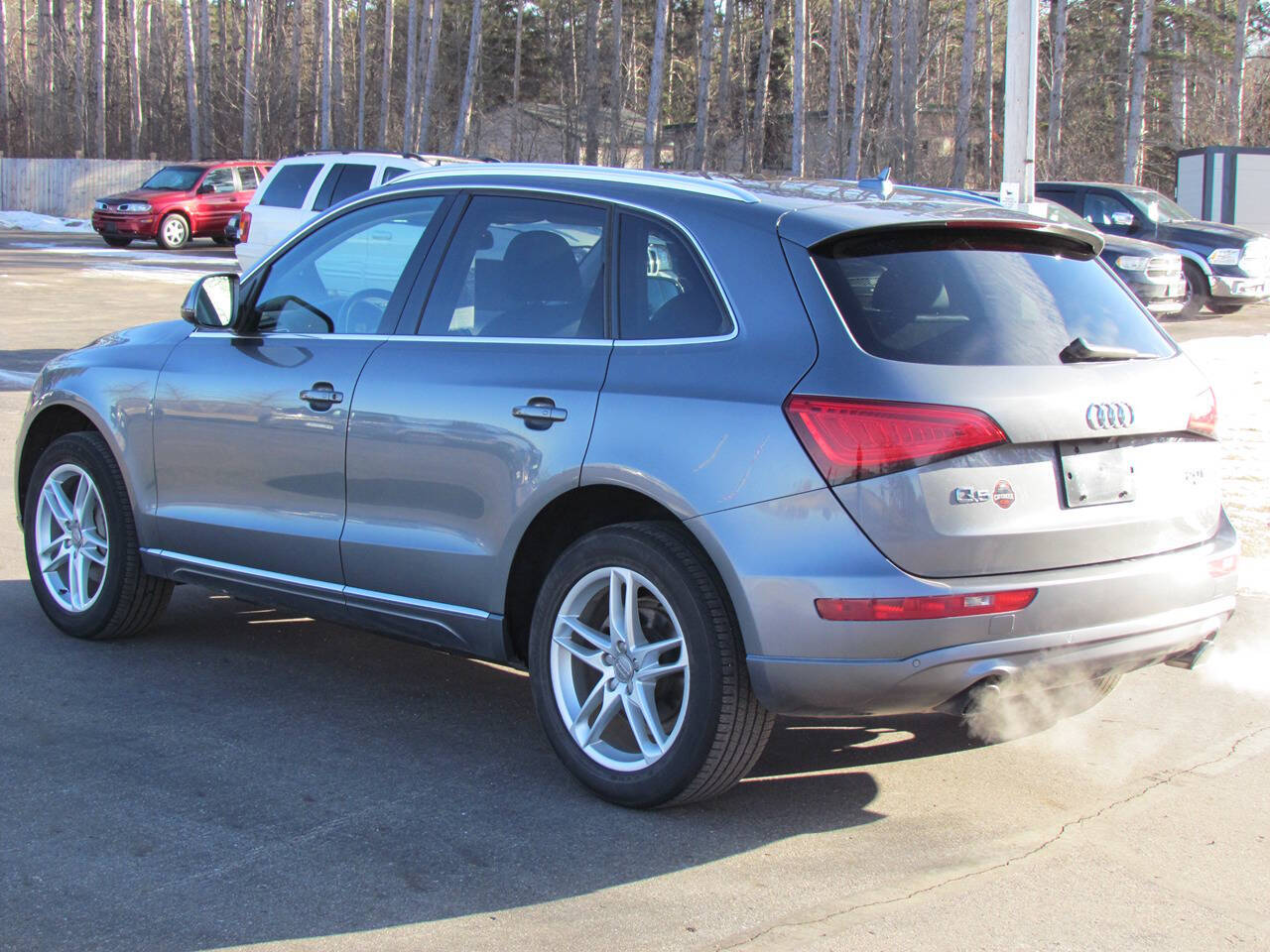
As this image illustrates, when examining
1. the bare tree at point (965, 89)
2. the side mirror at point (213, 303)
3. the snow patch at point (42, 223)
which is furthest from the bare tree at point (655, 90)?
the side mirror at point (213, 303)

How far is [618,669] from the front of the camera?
421cm

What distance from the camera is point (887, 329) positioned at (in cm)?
388

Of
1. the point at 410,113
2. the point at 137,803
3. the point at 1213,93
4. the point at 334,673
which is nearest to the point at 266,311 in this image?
the point at 334,673

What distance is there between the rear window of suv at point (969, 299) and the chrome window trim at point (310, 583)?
1.51 meters

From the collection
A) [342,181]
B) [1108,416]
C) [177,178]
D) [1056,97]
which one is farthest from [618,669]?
[1056,97]

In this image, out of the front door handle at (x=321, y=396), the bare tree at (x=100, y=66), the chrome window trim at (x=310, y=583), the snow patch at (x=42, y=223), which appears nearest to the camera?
the chrome window trim at (x=310, y=583)

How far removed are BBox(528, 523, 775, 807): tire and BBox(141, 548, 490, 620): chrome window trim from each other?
1.11ft

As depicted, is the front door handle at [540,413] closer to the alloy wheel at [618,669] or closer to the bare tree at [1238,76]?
the alloy wheel at [618,669]

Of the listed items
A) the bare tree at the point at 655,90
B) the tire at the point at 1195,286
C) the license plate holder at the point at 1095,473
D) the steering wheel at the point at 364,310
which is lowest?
the license plate holder at the point at 1095,473

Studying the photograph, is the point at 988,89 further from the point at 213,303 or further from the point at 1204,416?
the point at 1204,416

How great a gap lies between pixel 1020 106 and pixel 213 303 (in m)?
6.29

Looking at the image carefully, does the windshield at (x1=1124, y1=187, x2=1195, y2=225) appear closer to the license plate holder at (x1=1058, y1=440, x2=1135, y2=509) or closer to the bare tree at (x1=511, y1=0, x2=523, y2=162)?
the license plate holder at (x1=1058, y1=440, x2=1135, y2=509)

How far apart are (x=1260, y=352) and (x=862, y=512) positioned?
48.7 ft

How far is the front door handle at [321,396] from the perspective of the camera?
486 cm
